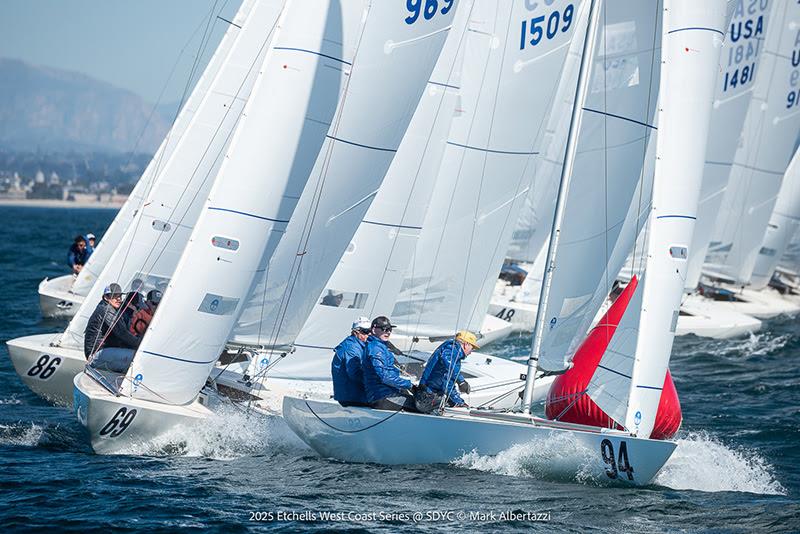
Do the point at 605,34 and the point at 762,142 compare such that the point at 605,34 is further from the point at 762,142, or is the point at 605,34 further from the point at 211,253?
the point at 762,142

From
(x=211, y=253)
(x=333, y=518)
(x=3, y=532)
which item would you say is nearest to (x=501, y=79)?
(x=211, y=253)

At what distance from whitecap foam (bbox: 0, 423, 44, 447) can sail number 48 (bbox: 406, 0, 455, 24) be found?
4.76 m

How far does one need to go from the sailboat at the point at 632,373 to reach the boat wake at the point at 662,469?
0.08 feet

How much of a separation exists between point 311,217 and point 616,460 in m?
3.42

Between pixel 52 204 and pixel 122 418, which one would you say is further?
pixel 52 204

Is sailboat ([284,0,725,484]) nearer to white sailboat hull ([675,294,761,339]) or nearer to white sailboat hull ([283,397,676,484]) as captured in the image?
white sailboat hull ([283,397,676,484])

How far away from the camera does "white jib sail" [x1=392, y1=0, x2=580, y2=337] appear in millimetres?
12352

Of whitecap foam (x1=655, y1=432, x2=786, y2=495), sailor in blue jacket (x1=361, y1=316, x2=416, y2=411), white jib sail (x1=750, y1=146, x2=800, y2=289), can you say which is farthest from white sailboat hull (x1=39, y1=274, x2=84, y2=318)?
white jib sail (x1=750, y1=146, x2=800, y2=289)

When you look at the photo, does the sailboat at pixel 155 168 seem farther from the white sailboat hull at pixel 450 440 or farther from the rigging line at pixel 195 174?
the white sailboat hull at pixel 450 440

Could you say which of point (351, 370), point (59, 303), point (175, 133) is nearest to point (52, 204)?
point (59, 303)

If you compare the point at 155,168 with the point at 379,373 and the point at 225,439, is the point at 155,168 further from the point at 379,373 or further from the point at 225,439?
the point at 379,373

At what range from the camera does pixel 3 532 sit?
7.29 meters

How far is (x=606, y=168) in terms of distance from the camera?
10.1m

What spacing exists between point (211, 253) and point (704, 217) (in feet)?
39.0
